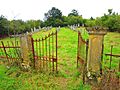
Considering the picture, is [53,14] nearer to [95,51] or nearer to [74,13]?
[74,13]

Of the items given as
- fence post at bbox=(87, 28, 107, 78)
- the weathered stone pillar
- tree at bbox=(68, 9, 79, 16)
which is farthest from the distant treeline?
fence post at bbox=(87, 28, 107, 78)

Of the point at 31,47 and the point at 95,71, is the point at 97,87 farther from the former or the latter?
the point at 31,47

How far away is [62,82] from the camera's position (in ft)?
27.2

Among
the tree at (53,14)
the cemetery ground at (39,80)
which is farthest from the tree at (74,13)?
the cemetery ground at (39,80)

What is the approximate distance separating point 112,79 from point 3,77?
15.4 feet

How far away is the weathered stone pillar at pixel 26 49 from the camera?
9238mm

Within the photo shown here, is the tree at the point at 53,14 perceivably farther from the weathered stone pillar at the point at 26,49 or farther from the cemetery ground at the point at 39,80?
the cemetery ground at the point at 39,80

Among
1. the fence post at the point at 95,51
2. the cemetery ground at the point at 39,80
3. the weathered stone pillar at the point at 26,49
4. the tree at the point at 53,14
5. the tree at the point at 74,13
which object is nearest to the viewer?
the fence post at the point at 95,51

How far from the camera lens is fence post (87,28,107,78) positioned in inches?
291

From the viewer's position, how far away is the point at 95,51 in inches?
297

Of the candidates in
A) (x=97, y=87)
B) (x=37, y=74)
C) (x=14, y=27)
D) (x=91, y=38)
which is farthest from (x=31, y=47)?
(x=14, y=27)

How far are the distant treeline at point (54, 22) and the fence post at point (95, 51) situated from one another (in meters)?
25.0

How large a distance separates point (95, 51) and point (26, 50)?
340 cm

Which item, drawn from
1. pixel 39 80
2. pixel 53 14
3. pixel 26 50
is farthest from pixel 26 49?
pixel 53 14
